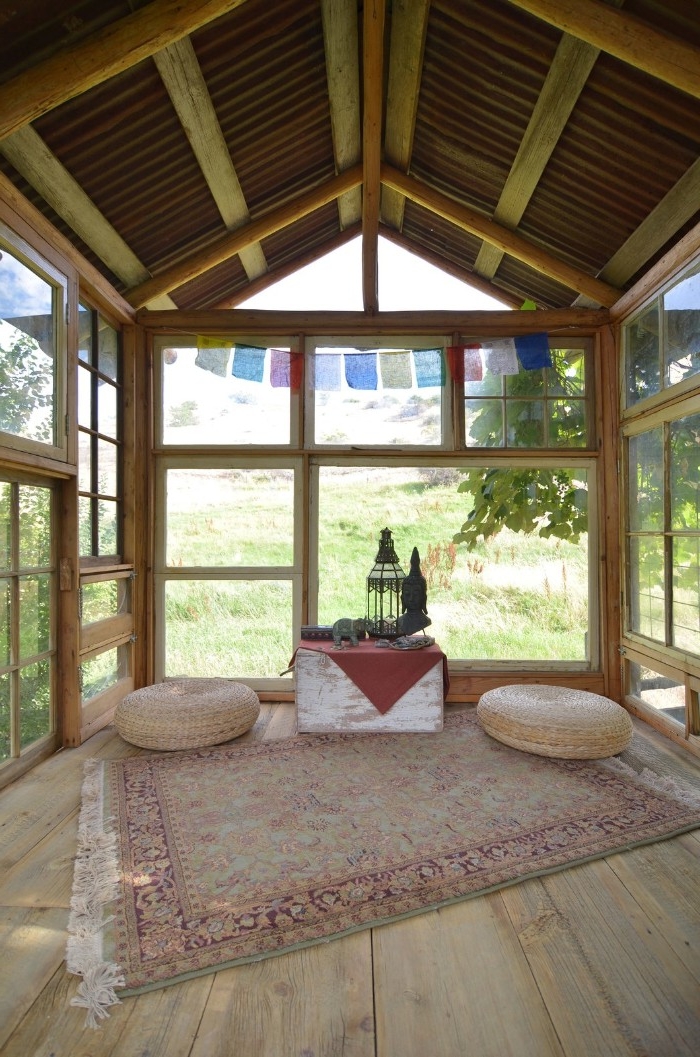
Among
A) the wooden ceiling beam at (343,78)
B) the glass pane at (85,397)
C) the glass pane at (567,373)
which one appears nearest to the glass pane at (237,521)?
the glass pane at (85,397)

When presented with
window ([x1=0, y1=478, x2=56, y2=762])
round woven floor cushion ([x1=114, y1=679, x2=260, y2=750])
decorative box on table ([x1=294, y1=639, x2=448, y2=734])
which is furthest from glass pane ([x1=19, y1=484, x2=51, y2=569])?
decorative box on table ([x1=294, y1=639, x2=448, y2=734])

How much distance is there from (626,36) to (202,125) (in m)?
2.08

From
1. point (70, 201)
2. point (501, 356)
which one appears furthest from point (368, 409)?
point (70, 201)

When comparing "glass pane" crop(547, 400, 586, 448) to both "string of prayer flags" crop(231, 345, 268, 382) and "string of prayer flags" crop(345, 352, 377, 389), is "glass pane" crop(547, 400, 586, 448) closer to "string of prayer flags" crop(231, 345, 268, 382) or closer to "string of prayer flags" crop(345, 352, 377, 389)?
"string of prayer flags" crop(345, 352, 377, 389)

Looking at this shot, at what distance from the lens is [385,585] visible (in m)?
3.64

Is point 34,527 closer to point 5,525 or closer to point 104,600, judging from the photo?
point 5,525

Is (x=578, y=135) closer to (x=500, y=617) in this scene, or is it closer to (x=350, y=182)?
(x=350, y=182)

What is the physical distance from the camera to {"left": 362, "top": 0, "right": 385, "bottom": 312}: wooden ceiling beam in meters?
2.79

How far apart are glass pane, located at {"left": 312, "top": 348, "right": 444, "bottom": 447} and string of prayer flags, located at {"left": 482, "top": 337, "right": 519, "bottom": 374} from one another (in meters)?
0.38

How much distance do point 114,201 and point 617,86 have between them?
2.69 meters

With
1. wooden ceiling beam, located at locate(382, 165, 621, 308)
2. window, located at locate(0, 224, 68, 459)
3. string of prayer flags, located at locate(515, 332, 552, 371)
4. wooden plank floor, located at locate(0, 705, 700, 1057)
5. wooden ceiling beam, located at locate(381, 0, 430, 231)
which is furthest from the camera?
string of prayer flags, located at locate(515, 332, 552, 371)

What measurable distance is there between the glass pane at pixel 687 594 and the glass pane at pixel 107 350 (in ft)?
11.8

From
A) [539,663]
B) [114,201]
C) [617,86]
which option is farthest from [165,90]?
[539,663]

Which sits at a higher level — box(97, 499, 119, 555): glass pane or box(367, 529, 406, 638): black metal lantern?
box(97, 499, 119, 555): glass pane
